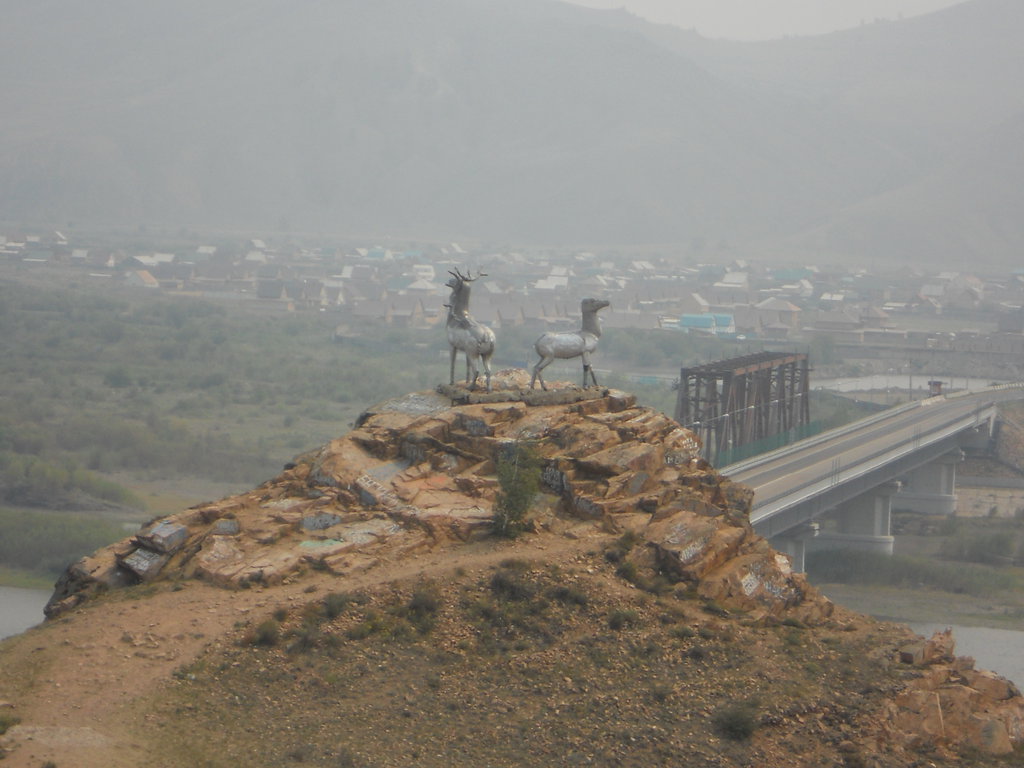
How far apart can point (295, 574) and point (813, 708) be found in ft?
23.5

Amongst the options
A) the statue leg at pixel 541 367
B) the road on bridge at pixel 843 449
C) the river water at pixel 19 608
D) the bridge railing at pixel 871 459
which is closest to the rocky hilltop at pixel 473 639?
the statue leg at pixel 541 367

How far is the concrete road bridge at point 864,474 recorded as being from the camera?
5497cm

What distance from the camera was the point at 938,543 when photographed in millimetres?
69125

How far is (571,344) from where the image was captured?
92.7 ft

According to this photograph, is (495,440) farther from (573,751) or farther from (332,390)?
(332,390)

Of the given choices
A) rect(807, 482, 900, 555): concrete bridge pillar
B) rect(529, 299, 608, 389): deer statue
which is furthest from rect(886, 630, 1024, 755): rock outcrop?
rect(807, 482, 900, 555): concrete bridge pillar

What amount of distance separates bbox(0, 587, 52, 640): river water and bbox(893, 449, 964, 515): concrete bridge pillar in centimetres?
4147

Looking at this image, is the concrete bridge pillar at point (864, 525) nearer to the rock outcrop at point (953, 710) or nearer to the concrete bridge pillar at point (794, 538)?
the concrete bridge pillar at point (794, 538)

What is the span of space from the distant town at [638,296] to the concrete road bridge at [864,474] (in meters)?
39.8

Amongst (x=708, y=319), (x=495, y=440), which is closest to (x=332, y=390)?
(x=708, y=319)

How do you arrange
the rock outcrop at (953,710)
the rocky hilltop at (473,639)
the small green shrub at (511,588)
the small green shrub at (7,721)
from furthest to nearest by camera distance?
the small green shrub at (511,588)
the rock outcrop at (953,710)
the rocky hilltop at (473,639)
the small green shrub at (7,721)

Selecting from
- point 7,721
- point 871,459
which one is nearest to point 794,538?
point 871,459

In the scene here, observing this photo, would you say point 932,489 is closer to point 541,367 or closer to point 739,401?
point 739,401

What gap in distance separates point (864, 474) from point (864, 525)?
5.19 metres
